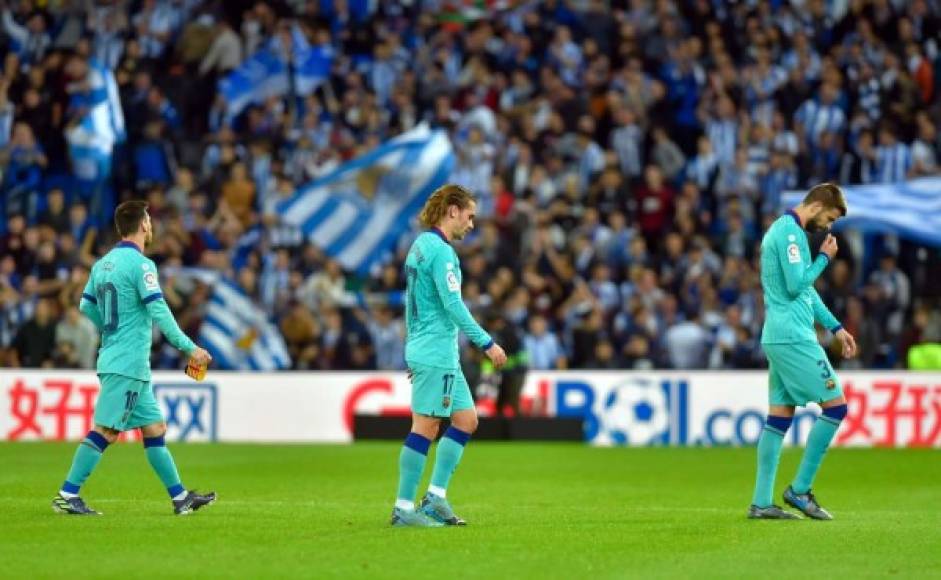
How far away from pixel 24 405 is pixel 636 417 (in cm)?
840

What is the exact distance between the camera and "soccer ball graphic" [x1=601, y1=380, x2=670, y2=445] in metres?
26.9

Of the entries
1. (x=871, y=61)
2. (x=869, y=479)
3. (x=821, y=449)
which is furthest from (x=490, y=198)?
(x=821, y=449)

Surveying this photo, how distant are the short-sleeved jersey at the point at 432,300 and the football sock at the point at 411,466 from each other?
51 cm

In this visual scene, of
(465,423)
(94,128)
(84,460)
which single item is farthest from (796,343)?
(94,128)

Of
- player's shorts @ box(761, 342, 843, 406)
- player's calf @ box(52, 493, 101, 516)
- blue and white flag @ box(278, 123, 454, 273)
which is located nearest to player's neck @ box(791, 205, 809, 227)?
player's shorts @ box(761, 342, 843, 406)

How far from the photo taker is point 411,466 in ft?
40.7

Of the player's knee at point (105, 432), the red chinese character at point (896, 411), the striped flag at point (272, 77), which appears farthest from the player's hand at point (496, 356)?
the striped flag at point (272, 77)

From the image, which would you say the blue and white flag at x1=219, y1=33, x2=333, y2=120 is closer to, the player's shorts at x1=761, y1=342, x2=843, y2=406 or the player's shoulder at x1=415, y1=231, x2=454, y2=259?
the player's shorts at x1=761, y1=342, x2=843, y2=406

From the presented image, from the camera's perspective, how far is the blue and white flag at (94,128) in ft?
99.1

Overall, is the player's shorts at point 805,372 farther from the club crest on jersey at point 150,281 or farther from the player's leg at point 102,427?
the player's leg at point 102,427

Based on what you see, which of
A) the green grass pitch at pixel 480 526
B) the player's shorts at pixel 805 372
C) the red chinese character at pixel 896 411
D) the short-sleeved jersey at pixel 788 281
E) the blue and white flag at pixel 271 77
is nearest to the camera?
the green grass pitch at pixel 480 526

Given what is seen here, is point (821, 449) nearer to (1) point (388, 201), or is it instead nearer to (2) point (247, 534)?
(2) point (247, 534)

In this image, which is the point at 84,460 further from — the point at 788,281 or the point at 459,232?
the point at 788,281

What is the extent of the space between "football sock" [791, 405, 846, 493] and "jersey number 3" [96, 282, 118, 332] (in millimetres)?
4822
